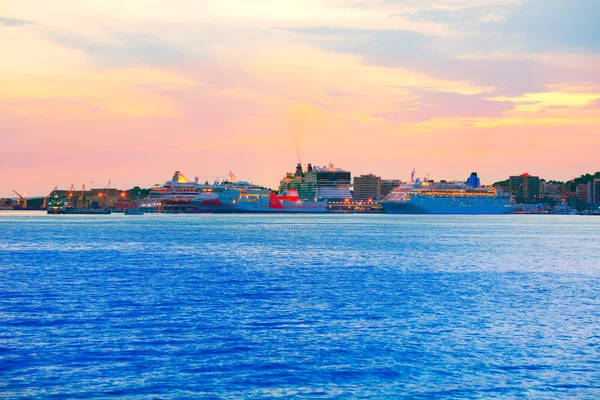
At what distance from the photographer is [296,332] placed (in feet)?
73.7

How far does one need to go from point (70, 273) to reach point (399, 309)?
20.4 meters

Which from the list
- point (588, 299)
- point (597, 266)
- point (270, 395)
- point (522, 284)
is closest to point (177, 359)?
point (270, 395)

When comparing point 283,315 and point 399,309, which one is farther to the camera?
point 399,309

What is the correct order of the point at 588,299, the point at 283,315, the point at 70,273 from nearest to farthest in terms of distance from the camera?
the point at 283,315 < the point at 588,299 < the point at 70,273

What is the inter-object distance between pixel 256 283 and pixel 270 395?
19.8 metres

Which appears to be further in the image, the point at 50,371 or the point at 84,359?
the point at 84,359

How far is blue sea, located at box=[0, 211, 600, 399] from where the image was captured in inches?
656

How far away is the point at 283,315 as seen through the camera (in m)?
25.6

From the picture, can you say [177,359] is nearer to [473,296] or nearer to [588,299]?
[473,296]

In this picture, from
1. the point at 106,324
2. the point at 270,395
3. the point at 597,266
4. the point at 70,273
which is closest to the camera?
the point at 270,395

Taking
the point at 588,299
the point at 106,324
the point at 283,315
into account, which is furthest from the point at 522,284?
the point at 106,324

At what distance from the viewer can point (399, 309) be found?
90.7ft

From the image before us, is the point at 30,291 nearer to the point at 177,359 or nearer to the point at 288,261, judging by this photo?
the point at 177,359

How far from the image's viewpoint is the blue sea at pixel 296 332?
656 inches
